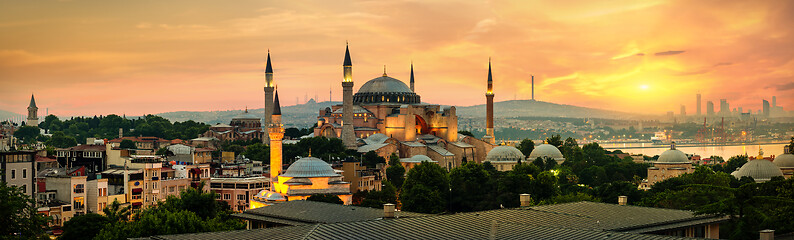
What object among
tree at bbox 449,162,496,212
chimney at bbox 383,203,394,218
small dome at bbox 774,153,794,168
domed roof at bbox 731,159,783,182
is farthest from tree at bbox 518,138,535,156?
chimney at bbox 383,203,394,218

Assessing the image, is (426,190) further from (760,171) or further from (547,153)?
(547,153)

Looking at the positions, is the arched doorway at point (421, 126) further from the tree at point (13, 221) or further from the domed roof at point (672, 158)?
the tree at point (13, 221)

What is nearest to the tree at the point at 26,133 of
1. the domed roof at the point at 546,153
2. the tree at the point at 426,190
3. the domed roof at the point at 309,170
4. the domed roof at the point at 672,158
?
the domed roof at the point at 546,153

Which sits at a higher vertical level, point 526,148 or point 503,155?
point 526,148

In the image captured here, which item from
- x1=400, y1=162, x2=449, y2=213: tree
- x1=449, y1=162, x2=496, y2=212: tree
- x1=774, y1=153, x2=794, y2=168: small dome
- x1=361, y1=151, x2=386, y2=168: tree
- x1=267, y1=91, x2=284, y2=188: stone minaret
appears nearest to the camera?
x1=400, y1=162, x2=449, y2=213: tree

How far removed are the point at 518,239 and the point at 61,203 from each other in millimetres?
33480

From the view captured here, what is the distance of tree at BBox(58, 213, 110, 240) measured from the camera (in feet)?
120

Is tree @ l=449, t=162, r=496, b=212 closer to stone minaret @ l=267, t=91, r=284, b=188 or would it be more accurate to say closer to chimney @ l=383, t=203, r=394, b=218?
stone minaret @ l=267, t=91, r=284, b=188

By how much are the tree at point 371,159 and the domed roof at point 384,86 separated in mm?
17697

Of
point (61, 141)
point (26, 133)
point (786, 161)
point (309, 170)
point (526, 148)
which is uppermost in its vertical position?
point (26, 133)

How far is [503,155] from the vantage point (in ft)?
252

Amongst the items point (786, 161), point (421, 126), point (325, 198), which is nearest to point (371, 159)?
point (421, 126)

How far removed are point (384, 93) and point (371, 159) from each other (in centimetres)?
1839

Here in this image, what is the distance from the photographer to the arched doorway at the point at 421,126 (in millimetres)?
84375
